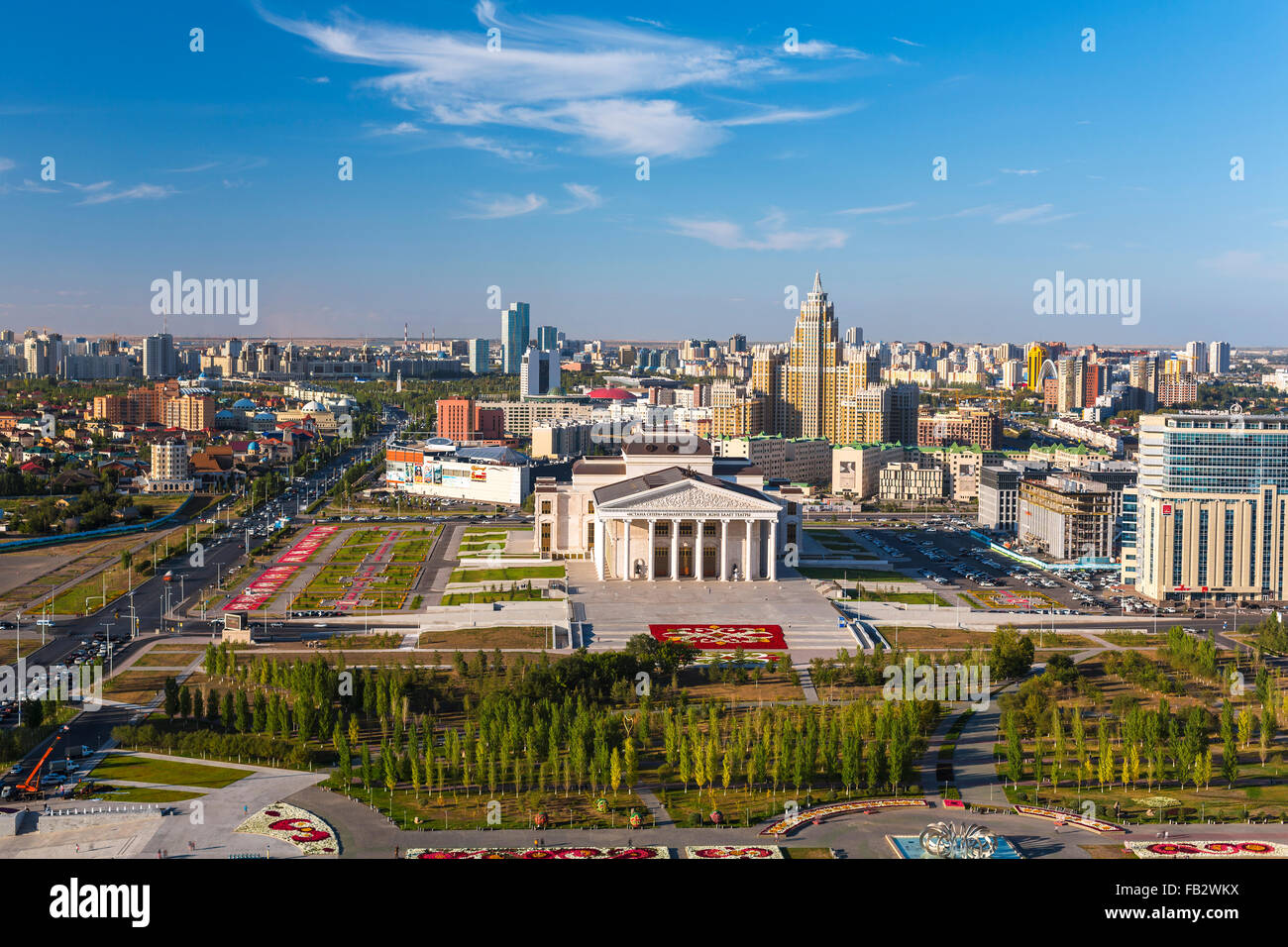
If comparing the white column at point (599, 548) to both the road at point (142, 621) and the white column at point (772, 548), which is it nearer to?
the white column at point (772, 548)

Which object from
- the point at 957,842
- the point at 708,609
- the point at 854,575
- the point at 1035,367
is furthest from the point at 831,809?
the point at 1035,367

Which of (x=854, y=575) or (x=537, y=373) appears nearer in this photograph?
(x=854, y=575)

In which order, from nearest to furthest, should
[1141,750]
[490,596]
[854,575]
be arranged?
[1141,750]
[490,596]
[854,575]

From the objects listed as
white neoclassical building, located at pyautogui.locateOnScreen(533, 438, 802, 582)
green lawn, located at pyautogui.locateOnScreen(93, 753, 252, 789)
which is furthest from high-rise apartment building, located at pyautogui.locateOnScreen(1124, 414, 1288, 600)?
green lawn, located at pyautogui.locateOnScreen(93, 753, 252, 789)

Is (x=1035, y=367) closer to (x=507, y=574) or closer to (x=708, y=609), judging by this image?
(x=507, y=574)

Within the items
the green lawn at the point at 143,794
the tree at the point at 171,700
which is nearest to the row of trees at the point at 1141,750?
the green lawn at the point at 143,794

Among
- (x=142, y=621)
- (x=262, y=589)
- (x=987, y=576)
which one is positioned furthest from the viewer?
(x=987, y=576)

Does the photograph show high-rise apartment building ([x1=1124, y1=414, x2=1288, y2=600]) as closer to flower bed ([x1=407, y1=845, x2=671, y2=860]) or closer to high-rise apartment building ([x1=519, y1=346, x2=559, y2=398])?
flower bed ([x1=407, y1=845, x2=671, y2=860])

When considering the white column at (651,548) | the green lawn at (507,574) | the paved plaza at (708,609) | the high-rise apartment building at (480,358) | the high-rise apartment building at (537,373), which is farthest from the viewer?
the high-rise apartment building at (480,358)
